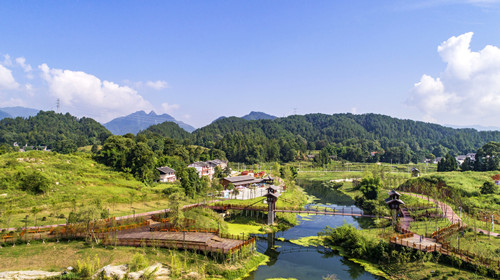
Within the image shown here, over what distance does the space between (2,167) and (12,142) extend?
111171mm

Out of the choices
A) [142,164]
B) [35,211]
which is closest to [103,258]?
[35,211]

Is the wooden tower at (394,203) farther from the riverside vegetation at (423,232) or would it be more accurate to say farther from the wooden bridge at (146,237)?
the wooden bridge at (146,237)

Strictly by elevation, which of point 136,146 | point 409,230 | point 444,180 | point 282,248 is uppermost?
point 136,146

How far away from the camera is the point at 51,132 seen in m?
160

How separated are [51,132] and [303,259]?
16652cm

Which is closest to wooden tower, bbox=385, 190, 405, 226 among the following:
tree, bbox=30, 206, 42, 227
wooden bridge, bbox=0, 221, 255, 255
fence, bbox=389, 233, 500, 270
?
fence, bbox=389, 233, 500, 270

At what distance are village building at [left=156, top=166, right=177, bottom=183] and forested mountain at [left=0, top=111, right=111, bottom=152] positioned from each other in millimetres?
62197

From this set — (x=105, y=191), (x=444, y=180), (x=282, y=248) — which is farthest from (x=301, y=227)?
(x=444, y=180)

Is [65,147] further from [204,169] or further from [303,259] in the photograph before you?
[303,259]

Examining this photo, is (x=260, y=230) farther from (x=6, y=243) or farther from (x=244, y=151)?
(x=244, y=151)

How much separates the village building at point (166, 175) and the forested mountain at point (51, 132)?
2449 inches

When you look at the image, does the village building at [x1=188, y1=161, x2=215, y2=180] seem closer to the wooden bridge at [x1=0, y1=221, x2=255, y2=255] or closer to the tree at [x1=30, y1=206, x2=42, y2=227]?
the tree at [x1=30, y1=206, x2=42, y2=227]

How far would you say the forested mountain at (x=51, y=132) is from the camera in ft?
457

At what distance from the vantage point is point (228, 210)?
51.4 metres
